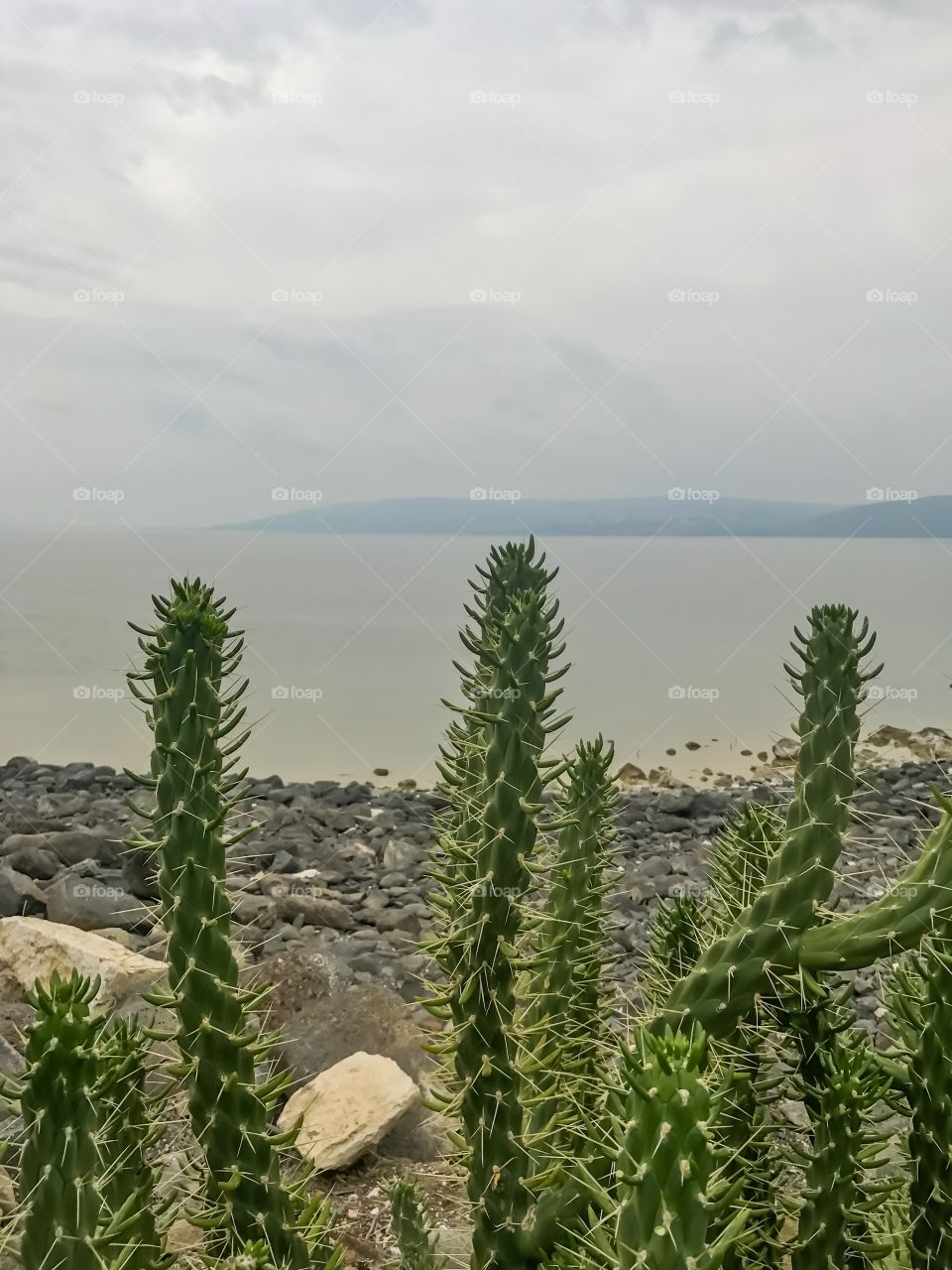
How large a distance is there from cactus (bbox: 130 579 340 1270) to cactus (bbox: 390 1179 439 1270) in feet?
1.30

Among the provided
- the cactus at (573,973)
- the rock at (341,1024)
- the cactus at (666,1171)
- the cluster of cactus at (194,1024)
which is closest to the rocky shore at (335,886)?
the rock at (341,1024)

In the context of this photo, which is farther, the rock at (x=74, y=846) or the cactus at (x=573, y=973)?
the rock at (x=74, y=846)

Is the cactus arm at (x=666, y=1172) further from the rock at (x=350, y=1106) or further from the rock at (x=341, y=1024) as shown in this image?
the rock at (x=341, y=1024)

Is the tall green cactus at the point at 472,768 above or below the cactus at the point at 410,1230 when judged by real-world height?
above

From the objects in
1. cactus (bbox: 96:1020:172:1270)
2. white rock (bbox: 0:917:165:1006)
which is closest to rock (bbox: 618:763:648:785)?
white rock (bbox: 0:917:165:1006)

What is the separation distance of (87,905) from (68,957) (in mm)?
1105

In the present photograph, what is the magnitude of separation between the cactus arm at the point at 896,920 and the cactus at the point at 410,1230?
3.50 ft

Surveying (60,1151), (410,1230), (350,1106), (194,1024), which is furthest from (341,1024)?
(60,1151)

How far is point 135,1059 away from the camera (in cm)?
213

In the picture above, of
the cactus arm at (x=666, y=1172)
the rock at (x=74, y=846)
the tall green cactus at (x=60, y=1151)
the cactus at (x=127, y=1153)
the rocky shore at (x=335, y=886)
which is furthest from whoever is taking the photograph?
the rock at (x=74, y=846)

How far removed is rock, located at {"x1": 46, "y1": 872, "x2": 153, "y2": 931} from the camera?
558 cm

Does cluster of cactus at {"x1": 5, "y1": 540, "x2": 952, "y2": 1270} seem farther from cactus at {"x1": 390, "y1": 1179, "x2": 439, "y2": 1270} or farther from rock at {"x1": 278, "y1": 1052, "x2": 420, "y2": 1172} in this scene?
rock at {"x1": 278, "y1": 1052, "x2": 420, "y2": 1172}

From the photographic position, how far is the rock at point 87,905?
18.3 ft

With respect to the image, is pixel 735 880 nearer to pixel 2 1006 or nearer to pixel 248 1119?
pixel 248 1119
